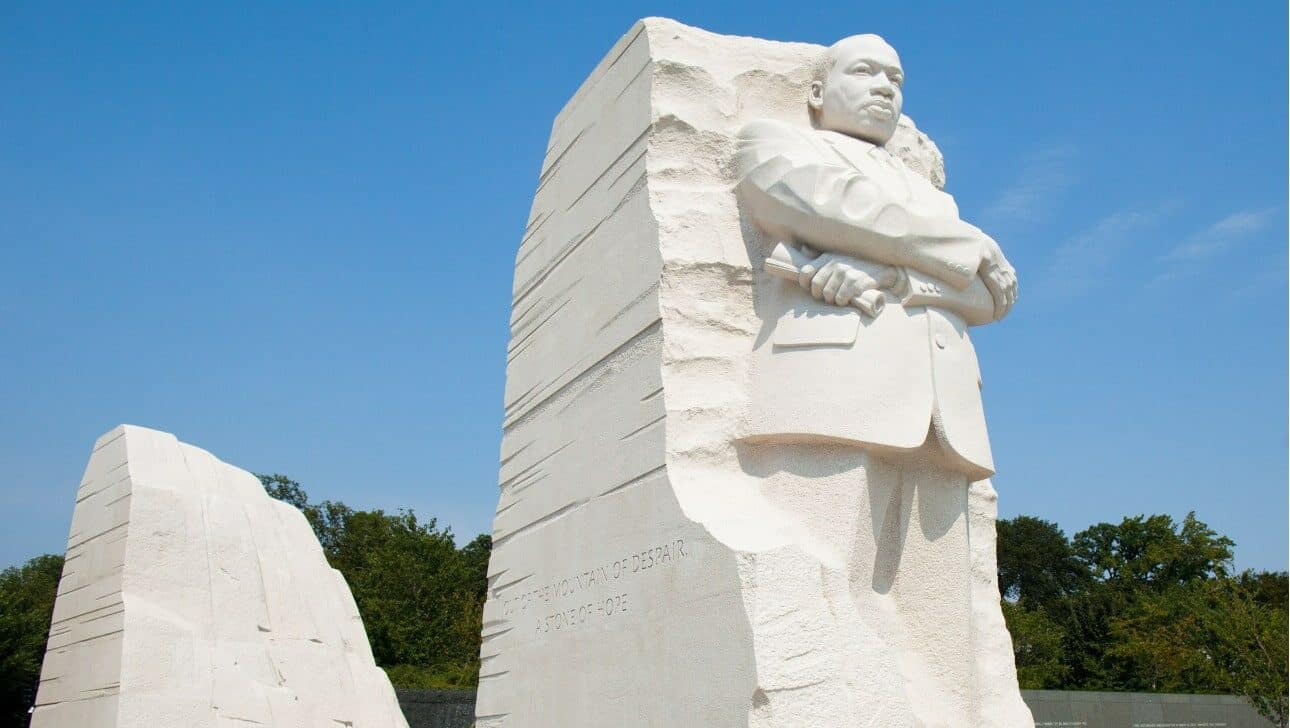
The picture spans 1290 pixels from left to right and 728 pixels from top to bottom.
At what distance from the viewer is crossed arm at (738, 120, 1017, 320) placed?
4461mm

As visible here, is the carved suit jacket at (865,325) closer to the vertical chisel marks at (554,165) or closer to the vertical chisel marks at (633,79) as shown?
the vertical chisel marks at (633,79)

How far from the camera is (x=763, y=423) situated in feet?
14.6

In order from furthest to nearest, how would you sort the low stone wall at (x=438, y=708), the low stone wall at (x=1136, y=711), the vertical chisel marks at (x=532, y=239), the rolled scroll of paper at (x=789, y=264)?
Result: the low stone wall at (x=1136, y=711) < the low stone wall at (x=438, y=708) < the vertical chisel marks at (x=532, y=239) < the rolled scroll of paper at (x=789, y=264)

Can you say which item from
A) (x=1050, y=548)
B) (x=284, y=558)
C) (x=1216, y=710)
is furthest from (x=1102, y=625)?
(x=284, y=558)

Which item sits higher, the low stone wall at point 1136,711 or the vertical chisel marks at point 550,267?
the vertical chisel marks at point 550,267

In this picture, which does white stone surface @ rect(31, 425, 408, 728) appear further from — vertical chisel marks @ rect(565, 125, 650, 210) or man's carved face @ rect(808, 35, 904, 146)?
man's carved face @ rect(808, 35, 904, 146)

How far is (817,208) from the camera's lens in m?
4.50

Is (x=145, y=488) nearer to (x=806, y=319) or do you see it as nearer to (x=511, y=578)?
(x=511, y=578)

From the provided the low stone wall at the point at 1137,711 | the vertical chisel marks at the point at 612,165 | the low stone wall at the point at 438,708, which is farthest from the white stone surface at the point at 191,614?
the low stone wall at the point at 1137,711

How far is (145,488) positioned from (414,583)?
54.1ft

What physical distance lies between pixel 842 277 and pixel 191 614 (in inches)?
217

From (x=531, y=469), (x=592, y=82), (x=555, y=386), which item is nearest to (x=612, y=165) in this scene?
(x=592, y=82)

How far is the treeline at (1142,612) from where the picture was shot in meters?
19.1

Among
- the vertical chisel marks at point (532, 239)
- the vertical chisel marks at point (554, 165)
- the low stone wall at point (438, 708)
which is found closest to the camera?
the vertical chisel marks at point (554, 165)
